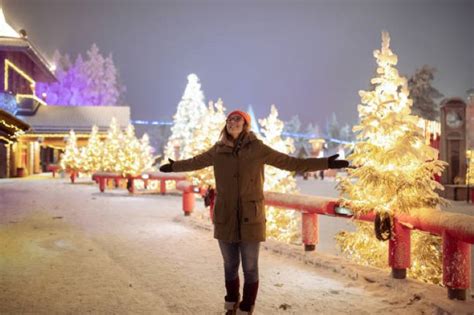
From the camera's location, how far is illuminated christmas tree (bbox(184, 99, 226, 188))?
1343 centimetres

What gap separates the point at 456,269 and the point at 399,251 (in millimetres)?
929

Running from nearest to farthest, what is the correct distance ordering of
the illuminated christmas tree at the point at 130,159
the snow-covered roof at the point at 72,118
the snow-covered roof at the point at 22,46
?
1. the illuminated christmas tree at the point at 130,159
2. the snow-covered roof at the point at 22,46
3. the snow-covered roof at the point at 72,118

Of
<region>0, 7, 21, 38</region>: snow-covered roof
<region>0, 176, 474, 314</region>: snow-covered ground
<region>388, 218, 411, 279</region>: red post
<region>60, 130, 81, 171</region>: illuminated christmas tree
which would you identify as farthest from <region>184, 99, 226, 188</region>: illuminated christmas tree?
<region>0, 7, 21, 38</region>: snow-covered roof

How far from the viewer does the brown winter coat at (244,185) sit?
4465 mm

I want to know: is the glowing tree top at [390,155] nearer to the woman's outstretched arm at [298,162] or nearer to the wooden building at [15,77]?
the woman's outstretched arm at [298,162]

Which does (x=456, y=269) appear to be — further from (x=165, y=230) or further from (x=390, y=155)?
(x=165, y=230)

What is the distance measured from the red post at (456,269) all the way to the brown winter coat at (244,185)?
1.81 metres

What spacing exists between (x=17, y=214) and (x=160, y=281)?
943 centimetres

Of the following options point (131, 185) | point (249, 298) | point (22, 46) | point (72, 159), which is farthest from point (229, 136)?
point (72, 159)

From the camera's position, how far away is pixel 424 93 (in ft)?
158

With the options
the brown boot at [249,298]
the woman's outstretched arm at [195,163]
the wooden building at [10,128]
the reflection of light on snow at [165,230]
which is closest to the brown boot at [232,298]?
A: the brown boot at [249,298]

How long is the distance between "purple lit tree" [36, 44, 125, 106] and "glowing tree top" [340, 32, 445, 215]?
6872 centimetres

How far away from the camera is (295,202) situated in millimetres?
7816

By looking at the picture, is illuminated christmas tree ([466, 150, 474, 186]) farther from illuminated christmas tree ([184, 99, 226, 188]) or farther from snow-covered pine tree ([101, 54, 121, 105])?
snow-covered pine tree ([101, 54, 121, 105])
